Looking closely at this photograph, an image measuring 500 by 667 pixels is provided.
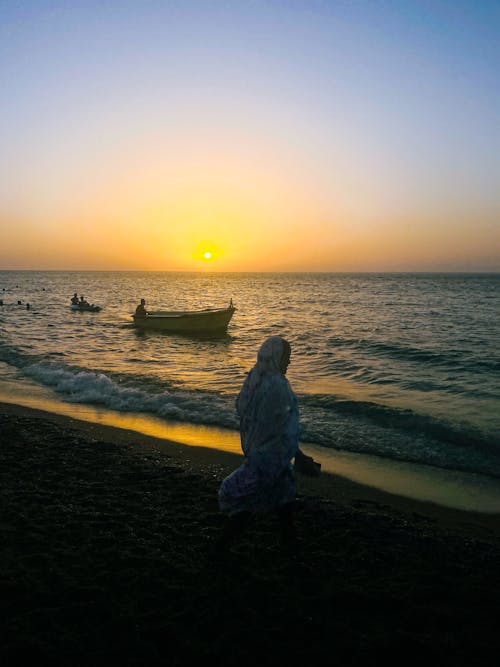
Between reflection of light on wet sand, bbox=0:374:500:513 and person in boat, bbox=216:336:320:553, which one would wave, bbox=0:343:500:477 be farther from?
person in boat, bbox=216:336:320:553

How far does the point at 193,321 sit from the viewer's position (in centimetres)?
Result: 2780

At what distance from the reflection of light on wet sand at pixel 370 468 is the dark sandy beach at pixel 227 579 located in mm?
535

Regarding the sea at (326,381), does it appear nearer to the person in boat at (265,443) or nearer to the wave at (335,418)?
the wave at (335,418)

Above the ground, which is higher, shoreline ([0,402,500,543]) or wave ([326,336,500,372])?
shoreline ([0,402,500,543])

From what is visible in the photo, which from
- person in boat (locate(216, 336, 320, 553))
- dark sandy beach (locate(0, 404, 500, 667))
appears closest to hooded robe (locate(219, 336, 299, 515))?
person in boat (locate(216, 336, 320, 553))

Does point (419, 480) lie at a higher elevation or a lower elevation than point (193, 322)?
lower

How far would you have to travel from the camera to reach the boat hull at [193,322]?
2775 cm

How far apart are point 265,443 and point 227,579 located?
122 cm

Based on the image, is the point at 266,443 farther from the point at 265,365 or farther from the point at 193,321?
the point at 193,321

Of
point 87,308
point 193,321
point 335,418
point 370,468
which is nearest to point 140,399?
point 335,418

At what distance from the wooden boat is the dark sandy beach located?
838 inches

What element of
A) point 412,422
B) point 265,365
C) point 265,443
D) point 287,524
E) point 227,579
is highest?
point 265,365

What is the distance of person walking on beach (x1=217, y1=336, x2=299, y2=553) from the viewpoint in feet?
13.4

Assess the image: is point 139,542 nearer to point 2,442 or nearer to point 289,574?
point 289,574
